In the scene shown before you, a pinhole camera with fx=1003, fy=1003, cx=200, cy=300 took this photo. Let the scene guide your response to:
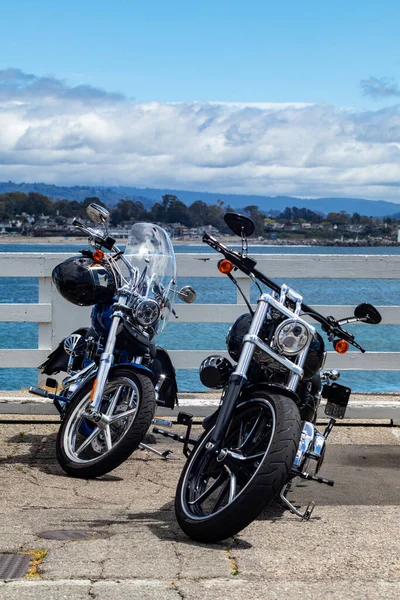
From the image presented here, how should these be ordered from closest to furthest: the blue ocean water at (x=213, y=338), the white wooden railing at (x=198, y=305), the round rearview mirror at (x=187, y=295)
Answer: the round rearview mirror at (x=187, y=295) → the white wooden railing at (x=198, y=305) → the blue ocean water at (x=213, y=338)

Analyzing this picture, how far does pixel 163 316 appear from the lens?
6.61 metres

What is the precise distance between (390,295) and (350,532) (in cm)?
3050

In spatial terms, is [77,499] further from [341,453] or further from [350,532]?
[341,453]

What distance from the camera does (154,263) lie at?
6.61 metres

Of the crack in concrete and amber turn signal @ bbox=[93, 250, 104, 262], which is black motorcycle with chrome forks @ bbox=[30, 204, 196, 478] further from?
the crack in concrete

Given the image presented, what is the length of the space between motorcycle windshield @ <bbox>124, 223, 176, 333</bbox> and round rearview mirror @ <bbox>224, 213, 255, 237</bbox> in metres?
1.35

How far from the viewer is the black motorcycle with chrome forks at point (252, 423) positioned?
174 inches

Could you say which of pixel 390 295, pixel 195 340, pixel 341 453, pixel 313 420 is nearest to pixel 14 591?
pixel 313 420

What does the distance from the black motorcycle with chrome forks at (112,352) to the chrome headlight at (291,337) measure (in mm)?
1335

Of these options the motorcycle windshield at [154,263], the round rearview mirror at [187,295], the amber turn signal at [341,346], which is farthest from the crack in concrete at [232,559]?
the round rearview mirror at [187,295]

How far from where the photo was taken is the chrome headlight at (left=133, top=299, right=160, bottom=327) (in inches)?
247

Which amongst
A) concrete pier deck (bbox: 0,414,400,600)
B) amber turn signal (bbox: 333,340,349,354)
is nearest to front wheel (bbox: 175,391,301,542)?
concrete pier deck (bbox: 0,414,400,600)

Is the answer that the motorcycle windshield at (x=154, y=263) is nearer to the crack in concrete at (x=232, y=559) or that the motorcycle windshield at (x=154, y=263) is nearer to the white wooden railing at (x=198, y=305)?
the white wooden railing at (x=198, y=305)

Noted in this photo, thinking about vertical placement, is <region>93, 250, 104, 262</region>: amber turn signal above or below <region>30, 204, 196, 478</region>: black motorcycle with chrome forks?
above
